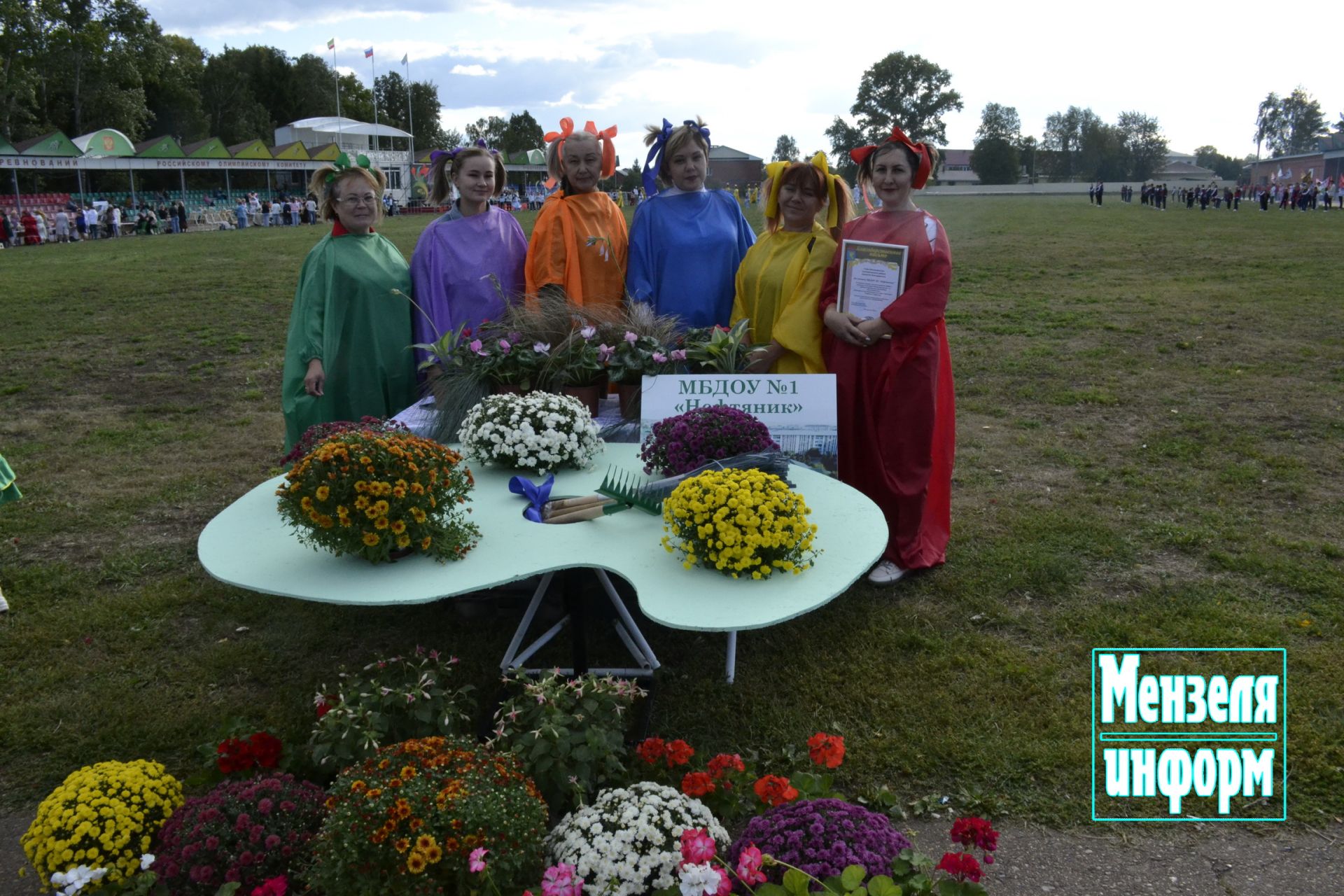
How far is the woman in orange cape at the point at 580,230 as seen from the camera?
4.75 m

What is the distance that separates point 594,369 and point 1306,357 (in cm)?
825

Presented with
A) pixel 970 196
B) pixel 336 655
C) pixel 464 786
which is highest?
pixel 970 196

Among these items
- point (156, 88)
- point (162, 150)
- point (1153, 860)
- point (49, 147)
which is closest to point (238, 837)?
point (1153, 860)

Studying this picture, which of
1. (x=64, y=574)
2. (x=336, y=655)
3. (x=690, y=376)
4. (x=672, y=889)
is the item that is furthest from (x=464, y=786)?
(x=64, y=574)

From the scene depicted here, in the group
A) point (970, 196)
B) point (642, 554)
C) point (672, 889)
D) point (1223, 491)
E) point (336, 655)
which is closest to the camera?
point (672, 889)

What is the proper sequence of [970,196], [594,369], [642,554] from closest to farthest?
[642,554] < [594,369] < [970,196]

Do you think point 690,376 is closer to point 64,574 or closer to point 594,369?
point 594,369

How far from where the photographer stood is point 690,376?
3.64 metres

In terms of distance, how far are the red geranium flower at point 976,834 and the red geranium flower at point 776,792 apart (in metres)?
0.40

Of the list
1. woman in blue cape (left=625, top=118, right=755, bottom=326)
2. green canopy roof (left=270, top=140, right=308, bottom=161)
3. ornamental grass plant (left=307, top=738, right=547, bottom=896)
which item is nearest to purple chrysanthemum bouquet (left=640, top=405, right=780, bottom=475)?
ornamental grass plant (left=307, top=738, right=547, bottom=896)

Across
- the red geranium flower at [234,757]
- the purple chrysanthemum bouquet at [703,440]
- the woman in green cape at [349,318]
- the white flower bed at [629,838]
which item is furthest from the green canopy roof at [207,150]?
the white flower bed at [629,838]

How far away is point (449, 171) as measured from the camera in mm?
4832

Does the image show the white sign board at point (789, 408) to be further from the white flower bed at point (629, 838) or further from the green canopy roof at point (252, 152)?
the green canopy roof at point (252, 152)

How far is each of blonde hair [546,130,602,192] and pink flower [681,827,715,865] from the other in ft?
11.5
